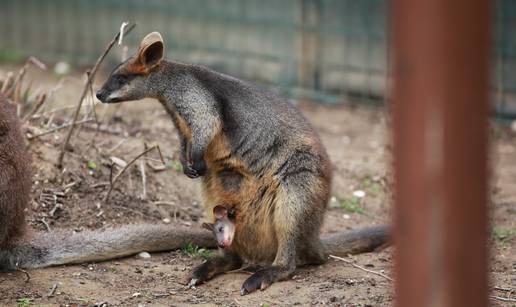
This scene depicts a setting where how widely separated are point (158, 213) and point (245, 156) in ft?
4.71

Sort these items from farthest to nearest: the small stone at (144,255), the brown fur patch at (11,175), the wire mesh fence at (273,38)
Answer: the wire mesh fence at (273,38)
the small stone at (144,255)
the brown fur patch at (11,175)

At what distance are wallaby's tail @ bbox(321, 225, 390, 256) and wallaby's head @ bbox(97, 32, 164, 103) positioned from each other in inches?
65.1

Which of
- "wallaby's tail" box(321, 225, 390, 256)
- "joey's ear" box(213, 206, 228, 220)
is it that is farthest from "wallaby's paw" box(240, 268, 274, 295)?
"wallaby's tail" box(321, 225, 390, 256)

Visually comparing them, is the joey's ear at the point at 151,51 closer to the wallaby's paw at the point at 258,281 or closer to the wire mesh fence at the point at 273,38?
the wallaby's paw at the point at 258,281

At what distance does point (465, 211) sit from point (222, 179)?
12.1 ft

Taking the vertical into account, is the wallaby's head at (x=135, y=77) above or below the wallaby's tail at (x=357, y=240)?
above

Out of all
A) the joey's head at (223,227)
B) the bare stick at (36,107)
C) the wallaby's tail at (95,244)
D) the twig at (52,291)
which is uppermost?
the bare stick at (36,107)

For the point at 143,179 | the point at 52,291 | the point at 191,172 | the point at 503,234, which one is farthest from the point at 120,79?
the point at 503,234

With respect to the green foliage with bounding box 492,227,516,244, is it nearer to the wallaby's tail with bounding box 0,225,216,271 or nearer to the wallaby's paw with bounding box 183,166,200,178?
the wallaby's tail with bounding box 0,225,216,271

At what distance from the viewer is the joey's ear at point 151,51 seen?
6.26 m

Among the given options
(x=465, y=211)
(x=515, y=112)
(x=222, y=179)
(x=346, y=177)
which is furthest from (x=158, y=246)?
(x=515, y=112)

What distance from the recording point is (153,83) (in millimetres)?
6352

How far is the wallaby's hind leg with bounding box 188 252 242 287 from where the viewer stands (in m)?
6.12

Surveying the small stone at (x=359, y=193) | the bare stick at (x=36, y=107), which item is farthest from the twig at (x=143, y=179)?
the small stone at (x=359, y=193)
